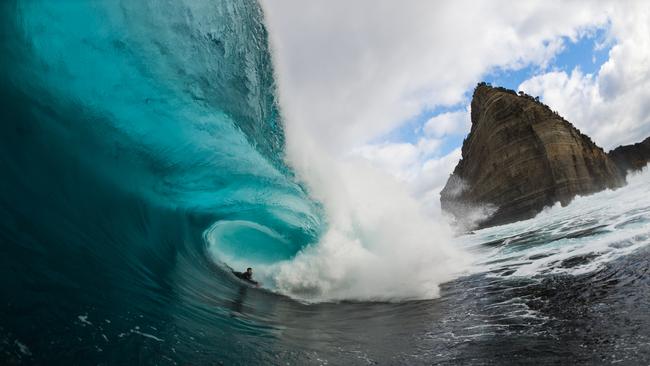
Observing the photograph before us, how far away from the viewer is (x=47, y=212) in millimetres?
4348

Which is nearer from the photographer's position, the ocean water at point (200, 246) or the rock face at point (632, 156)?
the ocean water at point (200, 246)

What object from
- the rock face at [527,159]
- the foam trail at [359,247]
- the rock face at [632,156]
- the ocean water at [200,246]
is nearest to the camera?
the ocean water at [200,246]

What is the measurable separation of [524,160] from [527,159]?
0.29 m

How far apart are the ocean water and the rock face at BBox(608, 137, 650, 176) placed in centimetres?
5627

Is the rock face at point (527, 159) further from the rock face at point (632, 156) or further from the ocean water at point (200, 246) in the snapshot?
the ocean water at point (200, 246)

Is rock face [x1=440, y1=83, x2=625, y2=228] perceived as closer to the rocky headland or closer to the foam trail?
the rocky headland

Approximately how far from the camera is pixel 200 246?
9734 mm

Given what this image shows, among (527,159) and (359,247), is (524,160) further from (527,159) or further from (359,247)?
(359,247)

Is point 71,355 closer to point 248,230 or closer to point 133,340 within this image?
point 133,340

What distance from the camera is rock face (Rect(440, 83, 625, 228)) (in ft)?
108

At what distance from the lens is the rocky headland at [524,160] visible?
32.9 meters

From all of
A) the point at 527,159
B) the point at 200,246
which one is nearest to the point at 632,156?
the point at 527,159

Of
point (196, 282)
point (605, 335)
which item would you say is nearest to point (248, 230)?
point (196, 282)

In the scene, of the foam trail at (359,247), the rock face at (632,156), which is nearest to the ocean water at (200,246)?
the foam trail at (359,247)
